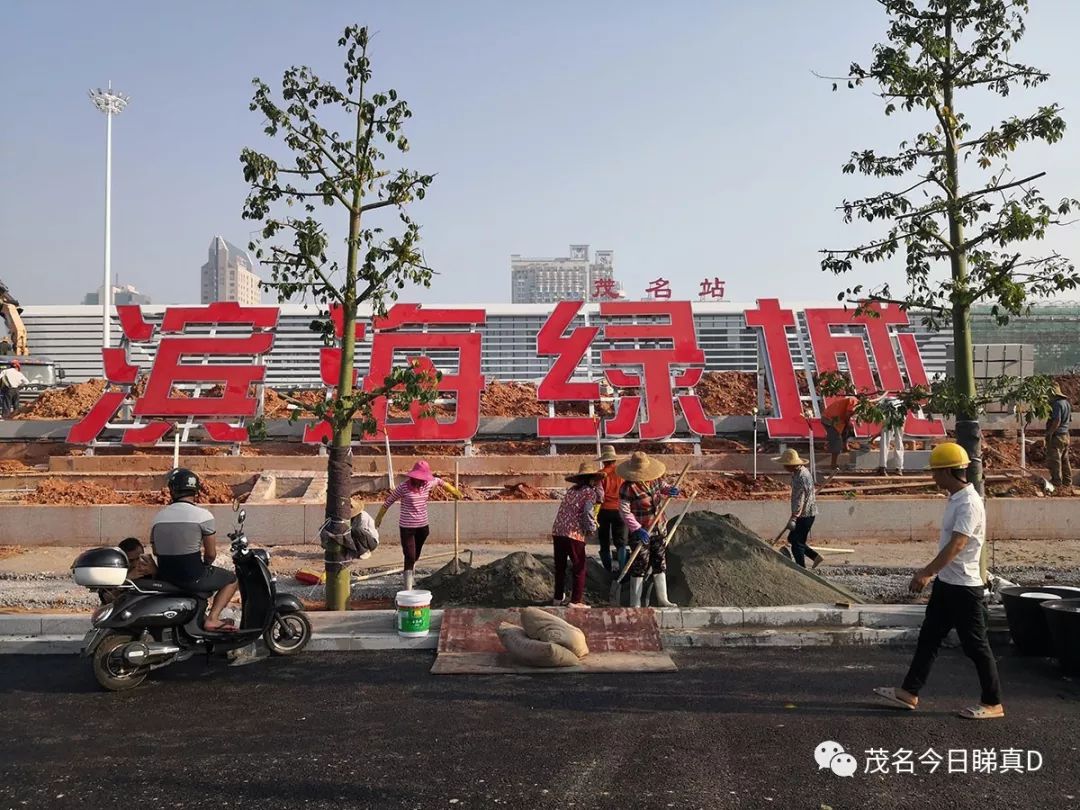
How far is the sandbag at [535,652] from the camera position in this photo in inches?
271

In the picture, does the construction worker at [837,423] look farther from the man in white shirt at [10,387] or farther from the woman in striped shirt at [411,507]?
the man in white shirt at [10,387]

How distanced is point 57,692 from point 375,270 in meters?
4.40

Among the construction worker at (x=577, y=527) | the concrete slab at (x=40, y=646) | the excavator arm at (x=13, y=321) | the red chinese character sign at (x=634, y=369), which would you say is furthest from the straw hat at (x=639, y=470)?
the excavator arm at (x=13, y=321)

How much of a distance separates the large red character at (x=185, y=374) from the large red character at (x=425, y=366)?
154 cm

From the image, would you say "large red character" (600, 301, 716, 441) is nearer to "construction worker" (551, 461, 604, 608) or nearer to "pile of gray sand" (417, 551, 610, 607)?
"pile of gray sand" (417, 551, 610, 607)

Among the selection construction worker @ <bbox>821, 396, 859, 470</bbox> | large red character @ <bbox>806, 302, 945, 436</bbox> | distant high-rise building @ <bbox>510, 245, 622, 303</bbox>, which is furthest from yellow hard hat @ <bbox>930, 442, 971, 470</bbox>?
distant high-rise building @ <bbox>510, 245, 622, 303</bbox>

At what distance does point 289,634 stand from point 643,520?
3.58m

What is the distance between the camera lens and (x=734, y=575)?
29.2ft

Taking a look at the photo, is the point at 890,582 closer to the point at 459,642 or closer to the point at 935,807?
the point at 459,642

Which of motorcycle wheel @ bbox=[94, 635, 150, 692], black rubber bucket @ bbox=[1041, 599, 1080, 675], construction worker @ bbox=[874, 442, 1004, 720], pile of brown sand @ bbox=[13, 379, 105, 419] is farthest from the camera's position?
pile of brown sand @ bbox=[13, 379, 105, 419]

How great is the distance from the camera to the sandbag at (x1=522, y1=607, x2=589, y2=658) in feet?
23.1

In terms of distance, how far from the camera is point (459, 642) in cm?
755

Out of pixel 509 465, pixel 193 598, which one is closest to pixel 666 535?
pixel 193 598

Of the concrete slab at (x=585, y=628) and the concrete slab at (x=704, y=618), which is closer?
the concrete slab at (x=585, y=628)
